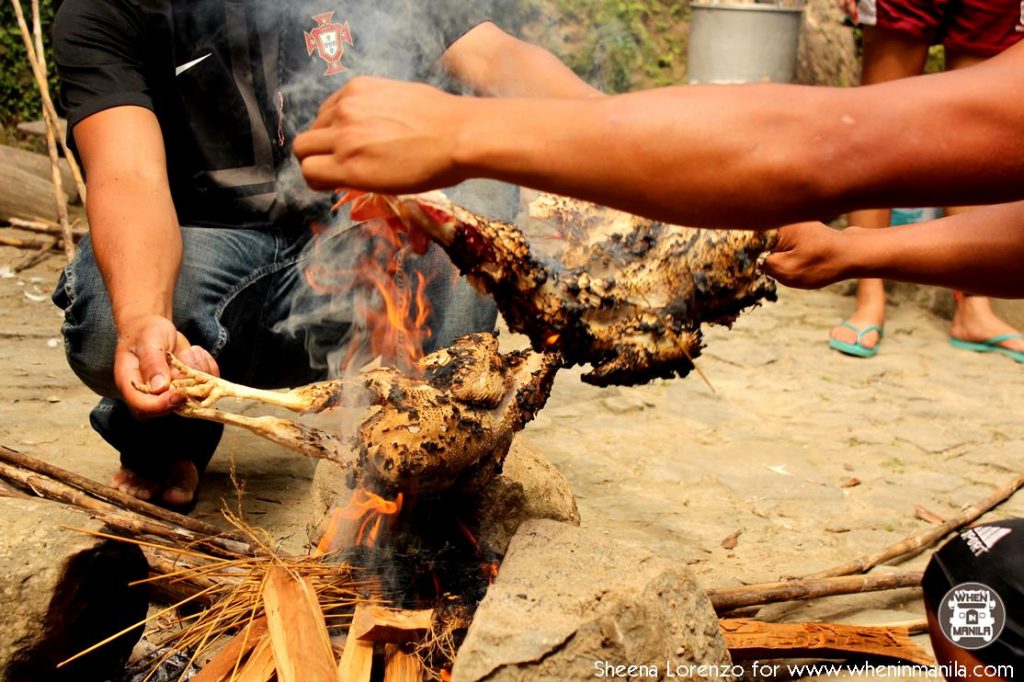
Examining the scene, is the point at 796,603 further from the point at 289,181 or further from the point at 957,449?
the point at 289,181

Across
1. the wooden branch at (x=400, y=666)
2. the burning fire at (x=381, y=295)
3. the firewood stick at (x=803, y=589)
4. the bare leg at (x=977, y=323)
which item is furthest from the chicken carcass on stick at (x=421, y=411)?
the bare leg at (x=977, y=323)

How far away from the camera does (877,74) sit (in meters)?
5.43

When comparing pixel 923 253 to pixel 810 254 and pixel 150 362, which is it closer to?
pixel 810 254

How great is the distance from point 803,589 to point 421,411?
4.42 ft

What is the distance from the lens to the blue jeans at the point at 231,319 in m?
3.21

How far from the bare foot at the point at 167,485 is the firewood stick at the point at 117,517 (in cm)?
57

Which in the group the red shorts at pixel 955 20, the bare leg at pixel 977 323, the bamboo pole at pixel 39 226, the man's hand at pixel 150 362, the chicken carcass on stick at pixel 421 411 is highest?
the red shorts at pixel 955 20

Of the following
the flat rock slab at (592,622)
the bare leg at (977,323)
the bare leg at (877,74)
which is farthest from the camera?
the bare leg at (977,323)

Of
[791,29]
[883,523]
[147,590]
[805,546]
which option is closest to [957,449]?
[883,523]

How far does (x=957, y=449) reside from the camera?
14.4 feet

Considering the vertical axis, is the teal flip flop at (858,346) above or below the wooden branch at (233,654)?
below

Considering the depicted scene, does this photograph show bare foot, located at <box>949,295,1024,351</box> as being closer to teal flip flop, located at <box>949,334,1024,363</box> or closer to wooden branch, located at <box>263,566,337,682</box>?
teal flip flop, located at <box>949,334,1024,363</box>

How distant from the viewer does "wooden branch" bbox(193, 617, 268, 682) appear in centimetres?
232

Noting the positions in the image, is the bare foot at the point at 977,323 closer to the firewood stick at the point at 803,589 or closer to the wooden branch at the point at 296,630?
the firewood stick at the point at 803,589
